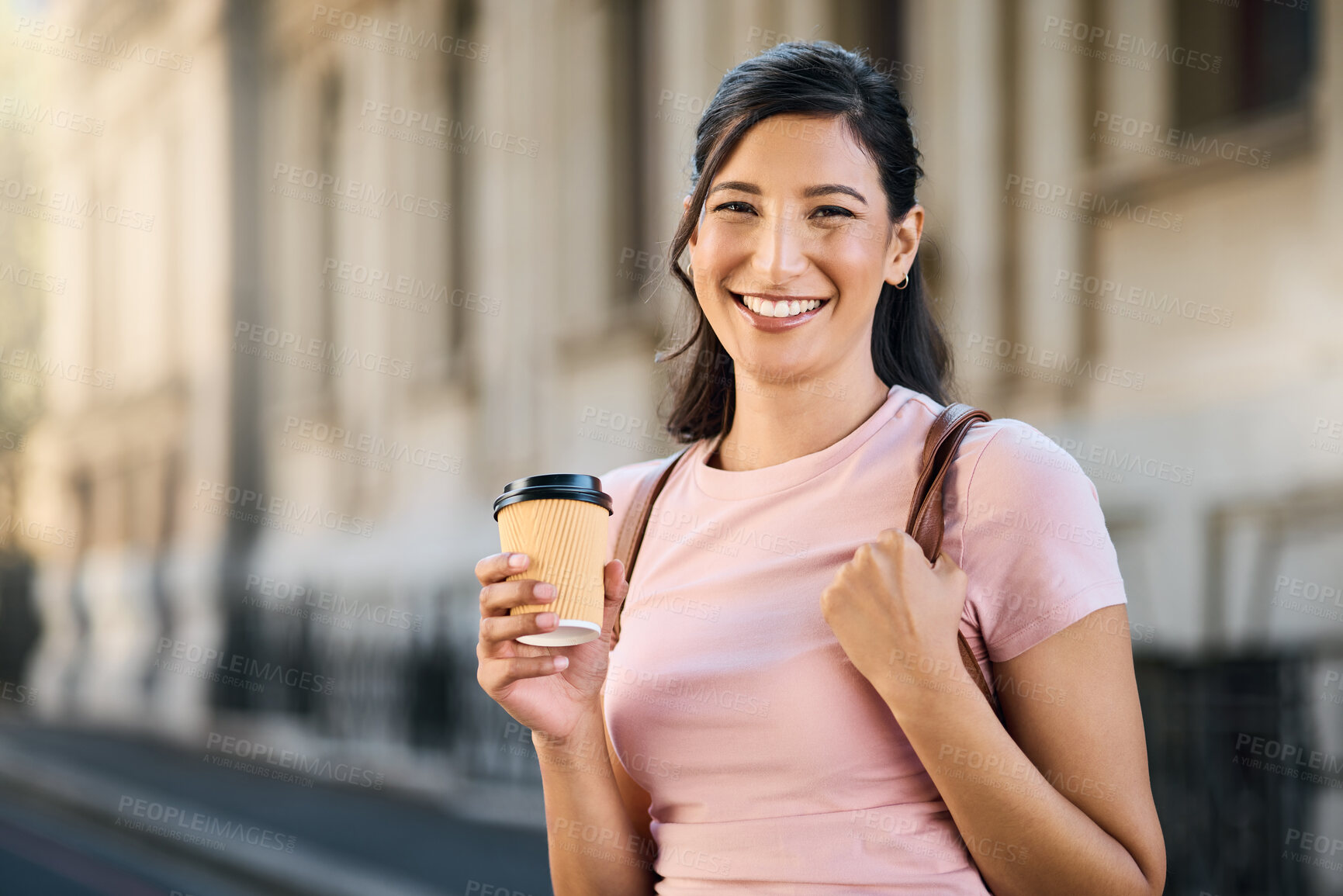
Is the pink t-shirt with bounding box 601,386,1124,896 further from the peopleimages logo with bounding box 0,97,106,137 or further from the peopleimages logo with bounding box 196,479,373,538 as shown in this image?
the peopleimages logo with bounding box 0,97,106,137

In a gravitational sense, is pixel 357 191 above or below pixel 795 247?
above

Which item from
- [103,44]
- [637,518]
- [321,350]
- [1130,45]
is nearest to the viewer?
[637,518]

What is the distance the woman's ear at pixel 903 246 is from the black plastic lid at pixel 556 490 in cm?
55

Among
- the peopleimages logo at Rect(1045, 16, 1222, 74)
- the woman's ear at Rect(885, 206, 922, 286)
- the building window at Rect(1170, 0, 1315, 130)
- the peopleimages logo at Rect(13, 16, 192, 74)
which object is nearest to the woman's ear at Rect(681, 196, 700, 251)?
the woman's ear at Rect(885, 206, 922, 286)

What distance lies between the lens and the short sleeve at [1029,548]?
1629mm

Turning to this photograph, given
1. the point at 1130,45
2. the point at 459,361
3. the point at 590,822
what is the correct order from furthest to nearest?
1. the point at 459,361
2. the point at 1130,45
3. the point at 590,822

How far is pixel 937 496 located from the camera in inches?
67.6

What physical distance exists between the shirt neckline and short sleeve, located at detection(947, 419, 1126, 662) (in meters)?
0.24

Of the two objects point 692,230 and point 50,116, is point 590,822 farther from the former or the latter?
point 50,116

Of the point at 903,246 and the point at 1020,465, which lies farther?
the point at 903,246

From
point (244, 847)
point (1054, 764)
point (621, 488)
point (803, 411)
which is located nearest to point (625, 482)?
point (621, 488)

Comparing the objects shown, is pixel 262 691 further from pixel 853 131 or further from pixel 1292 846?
pixel 853 131

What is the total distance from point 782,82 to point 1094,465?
18.1 ft

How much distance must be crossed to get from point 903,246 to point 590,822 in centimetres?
100
